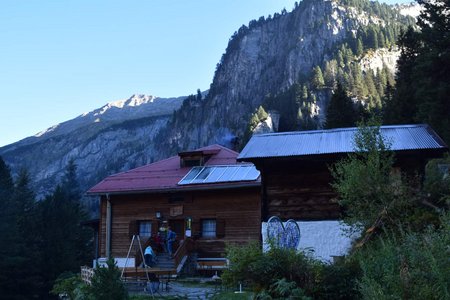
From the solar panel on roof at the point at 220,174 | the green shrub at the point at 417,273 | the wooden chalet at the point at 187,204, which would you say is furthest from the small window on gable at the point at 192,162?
the green shrub at the point at 417,273

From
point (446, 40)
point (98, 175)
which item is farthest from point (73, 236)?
point (98, 175)

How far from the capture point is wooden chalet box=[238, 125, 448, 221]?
19.8m

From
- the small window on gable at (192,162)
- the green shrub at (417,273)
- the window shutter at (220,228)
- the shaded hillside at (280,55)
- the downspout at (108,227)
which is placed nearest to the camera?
the green shrub at (417,273)

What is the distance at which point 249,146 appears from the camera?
21.9m

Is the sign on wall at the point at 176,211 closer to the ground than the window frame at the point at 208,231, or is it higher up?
higher up

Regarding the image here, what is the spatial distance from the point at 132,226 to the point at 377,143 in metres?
15.2

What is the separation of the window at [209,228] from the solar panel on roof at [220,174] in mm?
1969

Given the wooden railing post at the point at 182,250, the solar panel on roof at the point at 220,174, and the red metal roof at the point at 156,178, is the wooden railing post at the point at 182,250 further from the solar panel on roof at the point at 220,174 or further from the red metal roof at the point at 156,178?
the solar panel on roof at the point at 220,174

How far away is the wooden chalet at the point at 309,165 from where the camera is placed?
1983cm

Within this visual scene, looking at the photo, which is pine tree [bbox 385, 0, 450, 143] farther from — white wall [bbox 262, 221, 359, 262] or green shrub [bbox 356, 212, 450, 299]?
green shrub [bbox 356, 212, 450, 299]

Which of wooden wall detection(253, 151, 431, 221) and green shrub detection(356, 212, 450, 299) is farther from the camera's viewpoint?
wooden wall detection(253, 151, 431, 221)

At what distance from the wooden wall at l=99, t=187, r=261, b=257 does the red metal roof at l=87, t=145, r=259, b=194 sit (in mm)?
560

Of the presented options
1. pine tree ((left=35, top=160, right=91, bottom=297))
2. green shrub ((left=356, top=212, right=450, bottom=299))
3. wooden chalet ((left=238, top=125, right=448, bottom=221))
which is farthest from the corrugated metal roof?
pine tree ((left=35, top=160, right=91, bottom=297))

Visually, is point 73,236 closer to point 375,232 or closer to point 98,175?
point 375,232
